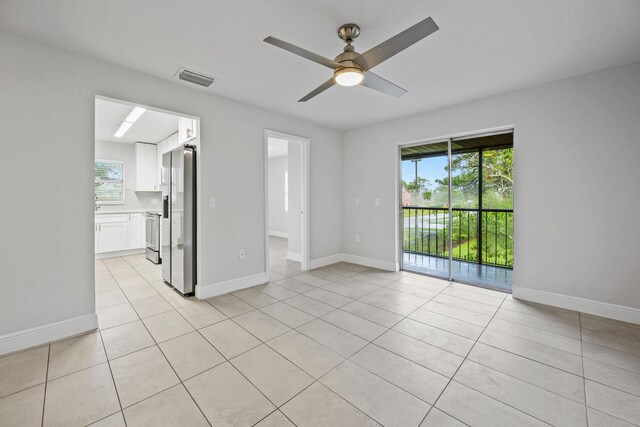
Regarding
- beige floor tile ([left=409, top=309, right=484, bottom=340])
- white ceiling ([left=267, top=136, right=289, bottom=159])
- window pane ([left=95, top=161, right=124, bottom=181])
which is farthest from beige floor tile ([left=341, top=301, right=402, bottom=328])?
window pane ([left=95, top=161, right=124, bottom=181])

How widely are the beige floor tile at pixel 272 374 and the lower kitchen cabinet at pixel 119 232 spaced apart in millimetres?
4949

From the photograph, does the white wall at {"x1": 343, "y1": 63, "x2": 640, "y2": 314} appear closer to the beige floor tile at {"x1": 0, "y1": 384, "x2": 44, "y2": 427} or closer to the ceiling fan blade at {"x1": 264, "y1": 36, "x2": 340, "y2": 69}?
the ceiling fan blade at {"x1": 264, "y1": 36, "x2": 340, "y2": 69}

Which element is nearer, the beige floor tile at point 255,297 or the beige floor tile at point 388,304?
the beige floor tile at point 388,304

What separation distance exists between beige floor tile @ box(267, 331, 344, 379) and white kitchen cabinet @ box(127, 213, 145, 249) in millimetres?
4958

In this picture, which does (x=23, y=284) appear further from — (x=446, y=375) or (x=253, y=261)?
(x=446, y=375)

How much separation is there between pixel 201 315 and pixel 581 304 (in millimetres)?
4120

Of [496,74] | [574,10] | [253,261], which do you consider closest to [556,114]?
[496,74]

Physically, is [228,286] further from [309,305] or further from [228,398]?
[228,398]

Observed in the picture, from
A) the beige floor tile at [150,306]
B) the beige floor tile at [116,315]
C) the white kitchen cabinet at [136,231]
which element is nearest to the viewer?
the beige floor tile at [116,315]

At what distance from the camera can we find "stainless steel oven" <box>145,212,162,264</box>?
493 centimetres

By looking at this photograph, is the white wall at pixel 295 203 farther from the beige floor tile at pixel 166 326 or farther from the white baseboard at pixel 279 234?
Result: the white baseboard at pixel 279 234

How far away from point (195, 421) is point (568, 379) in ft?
7.93

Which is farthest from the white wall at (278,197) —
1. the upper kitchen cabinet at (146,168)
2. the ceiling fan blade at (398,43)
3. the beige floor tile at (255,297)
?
the ceiling fan blade at (398,43)

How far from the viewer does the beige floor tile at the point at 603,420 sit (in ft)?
4.68
